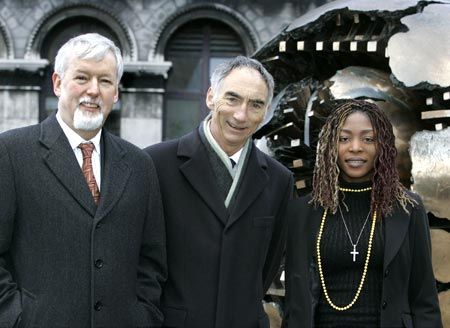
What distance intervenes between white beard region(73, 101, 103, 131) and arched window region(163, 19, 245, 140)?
11792 mm

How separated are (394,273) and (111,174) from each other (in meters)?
0.94

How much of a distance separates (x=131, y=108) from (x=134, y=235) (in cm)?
1127

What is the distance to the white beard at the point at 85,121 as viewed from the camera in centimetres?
263

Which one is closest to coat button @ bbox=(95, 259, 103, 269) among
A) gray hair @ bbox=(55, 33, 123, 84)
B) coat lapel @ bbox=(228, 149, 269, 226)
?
coat lapel @ bbox=(228, 149, 269, 226)

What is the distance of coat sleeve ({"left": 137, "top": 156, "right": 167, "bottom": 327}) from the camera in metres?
2.73

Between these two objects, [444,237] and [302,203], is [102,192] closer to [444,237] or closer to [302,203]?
[302,203]

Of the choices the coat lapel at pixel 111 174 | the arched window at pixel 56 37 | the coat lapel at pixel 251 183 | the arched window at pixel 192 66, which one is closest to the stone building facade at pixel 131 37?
the arched window at pixel 56 37

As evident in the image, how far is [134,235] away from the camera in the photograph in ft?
8.81

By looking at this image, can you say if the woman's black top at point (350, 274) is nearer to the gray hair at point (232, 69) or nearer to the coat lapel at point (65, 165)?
the gray hair at point (232, 69)

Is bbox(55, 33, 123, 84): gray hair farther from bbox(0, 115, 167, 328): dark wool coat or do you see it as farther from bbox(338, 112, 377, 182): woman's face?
bbox(338, 112, 377, 182): woman's face

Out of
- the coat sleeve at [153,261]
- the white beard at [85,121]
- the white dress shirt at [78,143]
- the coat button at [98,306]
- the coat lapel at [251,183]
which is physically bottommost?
the coat button at [98,306]

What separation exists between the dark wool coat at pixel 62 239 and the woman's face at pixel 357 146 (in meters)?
0.68

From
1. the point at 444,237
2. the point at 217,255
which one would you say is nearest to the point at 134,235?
the point at 217,255

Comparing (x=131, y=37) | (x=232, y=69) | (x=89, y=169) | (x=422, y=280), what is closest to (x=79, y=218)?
(x=89, y=169)
